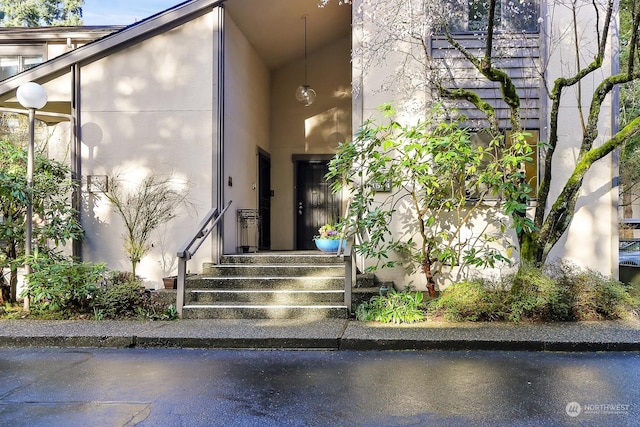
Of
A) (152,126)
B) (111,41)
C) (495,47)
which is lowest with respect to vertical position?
(152,126)

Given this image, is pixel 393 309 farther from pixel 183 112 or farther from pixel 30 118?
pixel 30 118

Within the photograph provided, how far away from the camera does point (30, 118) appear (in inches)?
299

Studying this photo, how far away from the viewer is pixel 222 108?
29.9 feet

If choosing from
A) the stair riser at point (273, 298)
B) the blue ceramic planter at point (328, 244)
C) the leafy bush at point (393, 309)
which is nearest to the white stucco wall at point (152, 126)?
the stair riser at point (273, 298)

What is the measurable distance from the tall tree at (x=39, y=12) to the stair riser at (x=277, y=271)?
27606 millimetres

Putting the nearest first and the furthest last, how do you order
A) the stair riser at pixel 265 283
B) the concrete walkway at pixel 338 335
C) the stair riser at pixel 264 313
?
the concrete walkway at pixel 338 335, the stair riser at pixel 264 313, the stair riser at pixel 265 283

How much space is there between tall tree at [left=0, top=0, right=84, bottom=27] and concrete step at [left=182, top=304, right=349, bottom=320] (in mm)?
28547

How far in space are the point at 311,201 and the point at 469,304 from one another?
243 inches

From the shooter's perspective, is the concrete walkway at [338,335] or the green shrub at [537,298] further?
the green shrub at [537,298]

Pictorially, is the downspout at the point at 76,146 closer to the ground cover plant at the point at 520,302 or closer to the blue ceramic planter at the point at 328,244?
the blue ceramic planter at the point at 328,244

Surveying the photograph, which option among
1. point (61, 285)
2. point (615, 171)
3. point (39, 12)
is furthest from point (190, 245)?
point (39, 12)

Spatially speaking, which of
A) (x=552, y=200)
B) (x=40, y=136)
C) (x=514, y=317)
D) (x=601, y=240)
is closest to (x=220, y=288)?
(x=514, y=317)

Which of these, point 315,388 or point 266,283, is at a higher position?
point 266,283

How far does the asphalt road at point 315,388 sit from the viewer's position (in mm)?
3713
